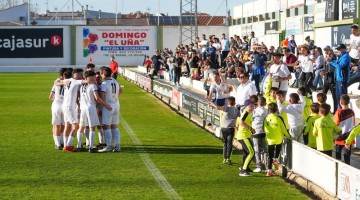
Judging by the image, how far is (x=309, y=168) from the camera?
13852mm

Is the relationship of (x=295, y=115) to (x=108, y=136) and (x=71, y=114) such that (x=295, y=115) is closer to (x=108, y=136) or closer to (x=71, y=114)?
(x=108, y=136)

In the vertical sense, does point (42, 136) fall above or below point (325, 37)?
below

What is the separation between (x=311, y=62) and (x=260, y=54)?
4.35m

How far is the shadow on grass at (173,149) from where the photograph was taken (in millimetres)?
19328

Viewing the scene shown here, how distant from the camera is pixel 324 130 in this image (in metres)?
14.3

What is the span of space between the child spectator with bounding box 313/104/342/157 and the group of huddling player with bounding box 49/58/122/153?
19.2 ft

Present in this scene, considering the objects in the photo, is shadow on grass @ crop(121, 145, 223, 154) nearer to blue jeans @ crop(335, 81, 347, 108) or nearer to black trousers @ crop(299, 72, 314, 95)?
blue jeans @ crop(335, 81, 347, 108)

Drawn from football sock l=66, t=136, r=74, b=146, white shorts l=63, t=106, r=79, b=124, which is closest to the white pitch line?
football sock l=66, t=136, r=74, b=146

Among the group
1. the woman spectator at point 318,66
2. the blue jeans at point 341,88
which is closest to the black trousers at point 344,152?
the blue jeans at point 341,88

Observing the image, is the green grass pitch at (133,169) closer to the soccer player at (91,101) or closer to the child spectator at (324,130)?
the soccer player at (91,101)

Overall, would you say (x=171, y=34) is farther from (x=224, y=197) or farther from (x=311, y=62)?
(x=224, y=197)

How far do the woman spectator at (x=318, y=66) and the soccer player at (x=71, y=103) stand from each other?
10042mm


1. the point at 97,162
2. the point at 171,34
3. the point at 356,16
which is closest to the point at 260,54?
the point at 356,16

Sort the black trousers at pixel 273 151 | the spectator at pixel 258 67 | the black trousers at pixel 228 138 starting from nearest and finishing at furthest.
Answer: the black trousers at pixel 273 151, the black trousers at pixel 228 138, the spectator at pixel 258 67
